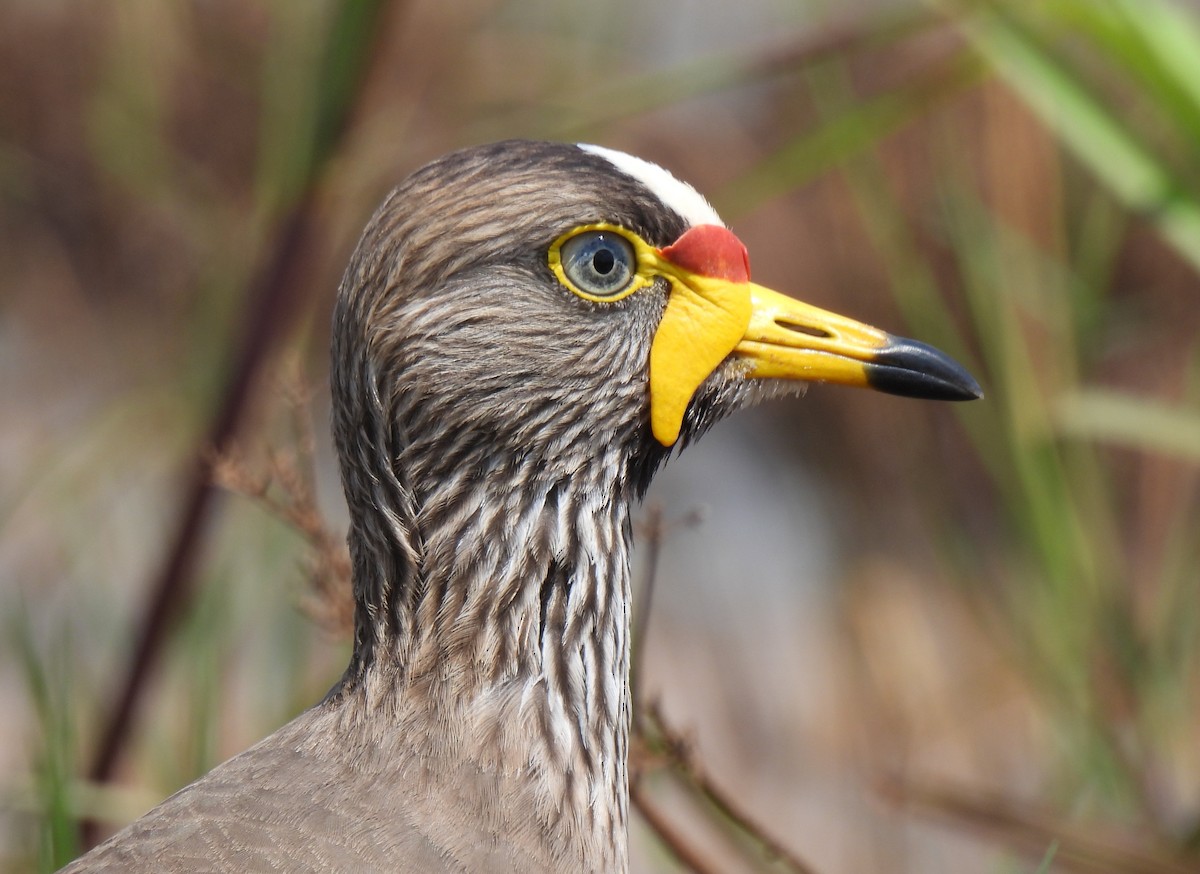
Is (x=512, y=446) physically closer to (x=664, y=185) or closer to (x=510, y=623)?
(x=510, y=623)

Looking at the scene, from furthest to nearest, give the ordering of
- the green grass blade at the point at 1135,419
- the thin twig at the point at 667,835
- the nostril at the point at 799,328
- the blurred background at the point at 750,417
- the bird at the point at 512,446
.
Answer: the green grass blade at the point at 1135,419 → the blurred background at the point at 750,417 → the thin twig at the point at 667,835 → the nostril at the point at 799,328 → the bird at the point at 512,446

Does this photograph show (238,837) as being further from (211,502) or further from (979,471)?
(979,471)

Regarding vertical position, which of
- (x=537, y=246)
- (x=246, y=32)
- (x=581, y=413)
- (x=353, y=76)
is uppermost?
(x=246, y=32)

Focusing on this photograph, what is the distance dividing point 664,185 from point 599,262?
16 cm

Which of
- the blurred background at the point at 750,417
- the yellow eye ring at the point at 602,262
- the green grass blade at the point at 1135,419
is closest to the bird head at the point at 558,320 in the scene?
the yellow eye ring at the point at 602,262

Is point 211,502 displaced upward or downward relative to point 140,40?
downward

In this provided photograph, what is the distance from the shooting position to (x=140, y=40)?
4332 mm

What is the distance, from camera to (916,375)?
2.27 m

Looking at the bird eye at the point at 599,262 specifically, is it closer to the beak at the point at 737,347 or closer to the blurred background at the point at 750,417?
the beak at the point at 737,347

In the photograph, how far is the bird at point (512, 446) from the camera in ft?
7.14

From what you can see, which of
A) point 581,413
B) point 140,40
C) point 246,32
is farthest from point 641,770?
point 246,32

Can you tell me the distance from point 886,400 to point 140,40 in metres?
3.92

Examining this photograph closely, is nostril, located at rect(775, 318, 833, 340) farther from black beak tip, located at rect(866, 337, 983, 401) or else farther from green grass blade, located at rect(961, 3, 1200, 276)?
green grass blade, located at rect(961, 3, 1200, 276)

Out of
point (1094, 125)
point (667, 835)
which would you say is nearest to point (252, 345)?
point (667, 835)
